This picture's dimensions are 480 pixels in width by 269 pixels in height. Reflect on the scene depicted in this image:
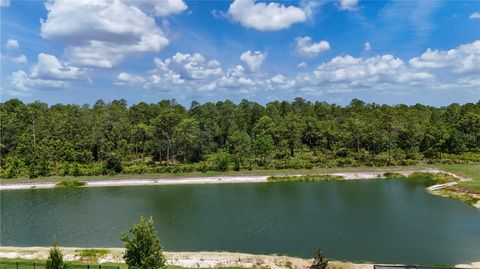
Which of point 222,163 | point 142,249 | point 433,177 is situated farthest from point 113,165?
point 433,177

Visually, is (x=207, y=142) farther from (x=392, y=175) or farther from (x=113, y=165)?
(x=392, y=175)

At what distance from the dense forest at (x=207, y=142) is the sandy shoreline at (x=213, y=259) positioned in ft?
129

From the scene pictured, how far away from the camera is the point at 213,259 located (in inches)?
1139

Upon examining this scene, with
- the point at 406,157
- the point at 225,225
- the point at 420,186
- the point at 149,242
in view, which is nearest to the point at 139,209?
the point at 225,225

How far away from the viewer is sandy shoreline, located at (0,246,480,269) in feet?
91.0

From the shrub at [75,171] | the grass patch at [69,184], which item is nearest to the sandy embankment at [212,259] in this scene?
the grass patch at [69,184]

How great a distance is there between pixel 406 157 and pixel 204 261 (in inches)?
2532

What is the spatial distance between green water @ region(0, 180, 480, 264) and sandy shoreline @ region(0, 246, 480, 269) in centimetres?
144

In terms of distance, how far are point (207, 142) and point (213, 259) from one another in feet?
189

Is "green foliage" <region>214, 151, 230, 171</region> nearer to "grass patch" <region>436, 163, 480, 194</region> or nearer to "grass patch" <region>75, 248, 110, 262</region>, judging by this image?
"grass patch" <region>436, 163, 480, 194</region>

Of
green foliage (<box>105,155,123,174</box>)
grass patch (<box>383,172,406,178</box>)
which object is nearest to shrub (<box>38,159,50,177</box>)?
green foliage (<box>105,155,123,174</box>)

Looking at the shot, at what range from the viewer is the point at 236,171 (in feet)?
233

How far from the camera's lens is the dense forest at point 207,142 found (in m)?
72.7

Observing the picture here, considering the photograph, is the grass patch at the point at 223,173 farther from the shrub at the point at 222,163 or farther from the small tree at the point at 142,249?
the small tree at the point at 142,249
